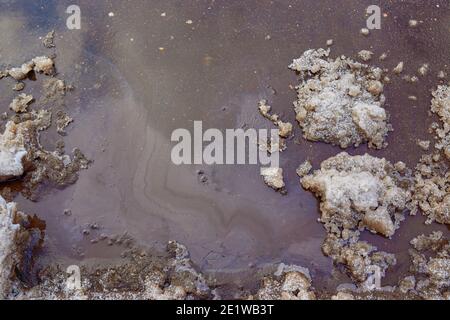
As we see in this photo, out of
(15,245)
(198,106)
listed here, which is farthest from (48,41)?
(15,245)

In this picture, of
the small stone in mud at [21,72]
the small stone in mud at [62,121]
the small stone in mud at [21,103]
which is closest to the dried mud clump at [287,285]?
the small stone in mud at [62,121]

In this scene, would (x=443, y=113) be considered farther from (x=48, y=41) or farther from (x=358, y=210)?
(x=48, y=41)

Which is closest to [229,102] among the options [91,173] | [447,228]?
[91,173]

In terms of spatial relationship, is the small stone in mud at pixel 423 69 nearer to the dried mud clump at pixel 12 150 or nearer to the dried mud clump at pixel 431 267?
the dried mud clump at pixel 431 267

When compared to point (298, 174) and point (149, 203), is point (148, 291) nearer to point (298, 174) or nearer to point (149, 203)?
point (149, 203)
